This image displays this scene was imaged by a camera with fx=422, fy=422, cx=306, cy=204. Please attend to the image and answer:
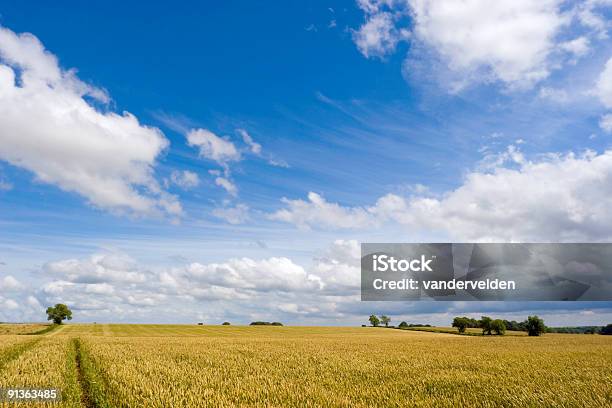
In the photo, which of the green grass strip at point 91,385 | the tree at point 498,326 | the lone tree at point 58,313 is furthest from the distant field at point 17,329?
the tree at point 498,326

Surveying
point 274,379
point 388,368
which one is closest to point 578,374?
point 388,368

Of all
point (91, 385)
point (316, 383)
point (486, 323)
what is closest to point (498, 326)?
point (486, 323)

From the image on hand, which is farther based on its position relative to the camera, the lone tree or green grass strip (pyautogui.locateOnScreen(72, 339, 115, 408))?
the lone tree

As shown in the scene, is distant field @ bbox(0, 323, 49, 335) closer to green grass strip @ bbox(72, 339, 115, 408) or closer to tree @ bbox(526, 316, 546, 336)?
green grass strip @ bbox(72, 339, 115, 408)

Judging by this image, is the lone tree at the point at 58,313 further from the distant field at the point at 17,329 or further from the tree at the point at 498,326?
the tree at the point at 498,326

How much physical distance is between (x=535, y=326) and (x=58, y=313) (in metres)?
146

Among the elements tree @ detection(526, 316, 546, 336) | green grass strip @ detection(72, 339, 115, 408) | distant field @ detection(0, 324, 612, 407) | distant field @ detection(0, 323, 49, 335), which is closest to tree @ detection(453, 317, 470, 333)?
A: tree @ detection(526, 316, 546, 336)

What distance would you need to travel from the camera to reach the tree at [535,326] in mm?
121750

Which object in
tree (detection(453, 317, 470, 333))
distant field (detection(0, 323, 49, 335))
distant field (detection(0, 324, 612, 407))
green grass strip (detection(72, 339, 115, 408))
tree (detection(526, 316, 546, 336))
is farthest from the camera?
tree (detection(453, 317, 470, 333))

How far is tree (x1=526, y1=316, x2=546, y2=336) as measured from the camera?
399 feet

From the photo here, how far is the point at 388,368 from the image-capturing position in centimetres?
2300

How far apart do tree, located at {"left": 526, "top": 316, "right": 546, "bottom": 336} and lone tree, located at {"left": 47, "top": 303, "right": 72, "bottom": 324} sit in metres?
142

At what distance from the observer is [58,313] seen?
442 ft

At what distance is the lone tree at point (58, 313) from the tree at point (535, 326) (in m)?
142
